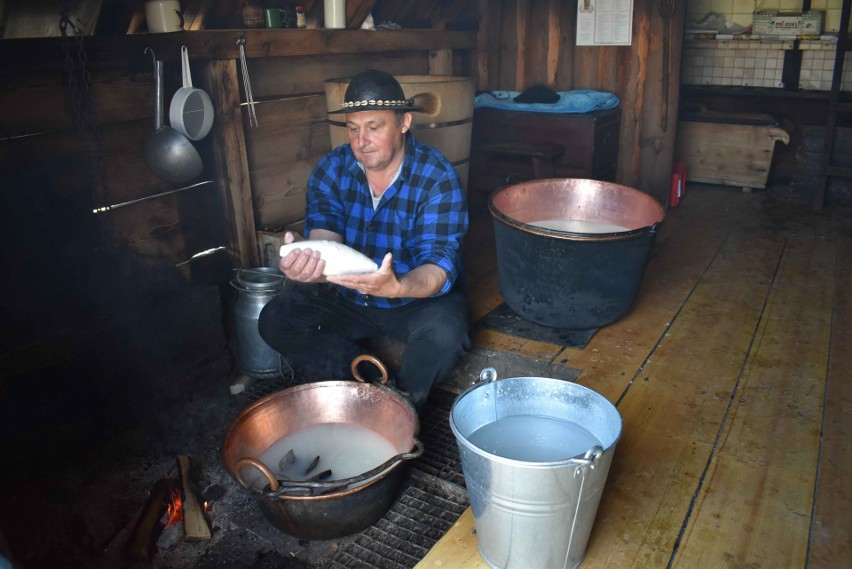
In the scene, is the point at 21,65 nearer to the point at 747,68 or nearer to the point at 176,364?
the point at 176,364

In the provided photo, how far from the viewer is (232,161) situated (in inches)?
133

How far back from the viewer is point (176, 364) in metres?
3.07

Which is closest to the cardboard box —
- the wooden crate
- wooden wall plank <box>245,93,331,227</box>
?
the wooden crate

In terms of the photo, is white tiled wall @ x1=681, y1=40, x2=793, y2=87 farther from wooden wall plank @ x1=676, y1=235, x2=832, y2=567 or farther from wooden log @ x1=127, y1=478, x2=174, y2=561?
wooden log @ x1=127, y1=478, x2=174, y2=561

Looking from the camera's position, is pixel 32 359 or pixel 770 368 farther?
pixel 770 368

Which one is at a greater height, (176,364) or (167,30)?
(167,30)

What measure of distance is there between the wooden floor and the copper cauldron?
0.89ft

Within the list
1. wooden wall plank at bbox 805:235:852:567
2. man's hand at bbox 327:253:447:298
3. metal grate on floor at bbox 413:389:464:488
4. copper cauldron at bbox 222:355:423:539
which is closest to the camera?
wooden wall plank at bbox 805:235:852:567

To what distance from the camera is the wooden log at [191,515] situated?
223cm

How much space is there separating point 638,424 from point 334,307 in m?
1.26

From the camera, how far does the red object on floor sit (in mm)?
5246

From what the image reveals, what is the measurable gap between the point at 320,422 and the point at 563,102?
3201 millimetres

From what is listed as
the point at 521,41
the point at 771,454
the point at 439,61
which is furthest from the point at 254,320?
the point at 521,41

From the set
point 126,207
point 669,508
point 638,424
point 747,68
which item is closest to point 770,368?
point 638,424
